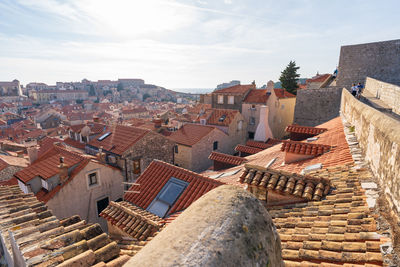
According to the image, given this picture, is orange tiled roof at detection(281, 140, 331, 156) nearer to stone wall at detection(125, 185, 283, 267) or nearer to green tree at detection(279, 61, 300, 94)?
stone wall at detection(125, 185, 283, 267)

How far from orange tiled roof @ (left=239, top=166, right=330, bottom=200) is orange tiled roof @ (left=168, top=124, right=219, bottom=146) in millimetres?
14190

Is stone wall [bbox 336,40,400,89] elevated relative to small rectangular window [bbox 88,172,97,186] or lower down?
elevated

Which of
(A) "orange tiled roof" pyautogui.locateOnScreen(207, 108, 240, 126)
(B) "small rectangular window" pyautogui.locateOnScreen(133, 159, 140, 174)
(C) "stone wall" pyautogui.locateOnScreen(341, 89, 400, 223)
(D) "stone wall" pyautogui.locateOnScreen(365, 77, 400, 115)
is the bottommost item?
(B) "small rectangular window" pyautogui.locateOnScreen(133, 159, 140, 174)

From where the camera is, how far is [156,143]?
1766 centimetres

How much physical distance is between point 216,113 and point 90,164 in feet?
53.2

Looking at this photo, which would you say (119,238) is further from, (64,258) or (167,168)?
(64,258)

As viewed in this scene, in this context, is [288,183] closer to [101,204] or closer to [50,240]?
[50,240]

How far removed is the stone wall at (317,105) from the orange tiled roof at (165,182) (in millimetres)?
18526

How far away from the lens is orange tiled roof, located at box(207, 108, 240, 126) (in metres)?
24.3

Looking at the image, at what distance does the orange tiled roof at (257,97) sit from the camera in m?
27.1

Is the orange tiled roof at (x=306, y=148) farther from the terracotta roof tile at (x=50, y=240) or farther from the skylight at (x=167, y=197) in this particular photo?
the terracotta roof tile at (x=50, y=240)

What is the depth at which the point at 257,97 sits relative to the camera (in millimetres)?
28109

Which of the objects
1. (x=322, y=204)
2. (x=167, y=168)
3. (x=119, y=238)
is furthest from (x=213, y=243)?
(x=167, y=168)

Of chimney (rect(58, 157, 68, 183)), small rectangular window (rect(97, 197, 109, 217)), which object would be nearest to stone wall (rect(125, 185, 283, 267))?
chimney (rect(58, 157, 68, 183))
